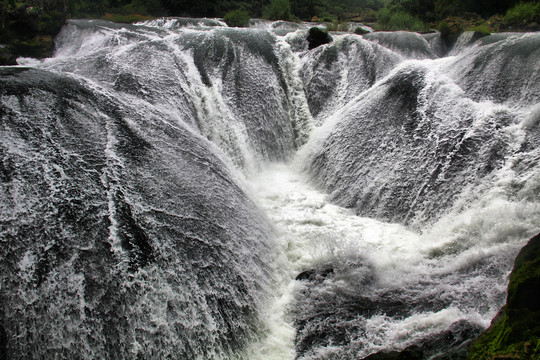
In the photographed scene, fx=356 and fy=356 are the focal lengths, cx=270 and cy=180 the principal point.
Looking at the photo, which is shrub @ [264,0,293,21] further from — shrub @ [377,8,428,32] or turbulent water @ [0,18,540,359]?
turbulent water @ [0,18,540,359]

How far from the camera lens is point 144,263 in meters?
3.11

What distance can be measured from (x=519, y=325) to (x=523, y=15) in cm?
1160

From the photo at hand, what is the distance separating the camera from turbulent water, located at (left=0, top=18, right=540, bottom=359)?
9.32 ft

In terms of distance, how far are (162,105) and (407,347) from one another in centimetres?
493

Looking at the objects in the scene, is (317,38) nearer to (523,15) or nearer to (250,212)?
(250,212)

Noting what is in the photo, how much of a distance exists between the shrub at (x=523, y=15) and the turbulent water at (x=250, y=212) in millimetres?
6285

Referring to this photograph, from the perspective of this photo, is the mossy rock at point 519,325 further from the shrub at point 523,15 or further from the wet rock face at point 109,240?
the shrub at point 523,15

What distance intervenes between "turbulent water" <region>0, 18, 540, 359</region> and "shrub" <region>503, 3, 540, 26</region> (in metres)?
6.28

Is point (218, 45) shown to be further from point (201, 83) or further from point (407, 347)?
point (407, 347)

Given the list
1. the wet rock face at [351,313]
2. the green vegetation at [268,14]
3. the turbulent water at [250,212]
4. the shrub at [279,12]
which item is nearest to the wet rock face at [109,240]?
the turbulent water at [250,212]

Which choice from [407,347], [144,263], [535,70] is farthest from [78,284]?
[535,70]

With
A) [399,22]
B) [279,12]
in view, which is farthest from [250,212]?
[279,12]

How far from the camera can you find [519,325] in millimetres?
2098

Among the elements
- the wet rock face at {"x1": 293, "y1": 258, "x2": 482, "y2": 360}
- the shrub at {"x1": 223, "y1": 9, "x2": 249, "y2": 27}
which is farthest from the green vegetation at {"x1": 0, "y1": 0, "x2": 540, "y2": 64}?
the wet rock face at {"x1": 293, "y1": 258, "x2": 482, "y2": 360}
